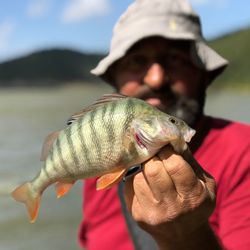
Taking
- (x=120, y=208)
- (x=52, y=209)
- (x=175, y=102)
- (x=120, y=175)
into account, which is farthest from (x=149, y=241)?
(x=52, y=209)

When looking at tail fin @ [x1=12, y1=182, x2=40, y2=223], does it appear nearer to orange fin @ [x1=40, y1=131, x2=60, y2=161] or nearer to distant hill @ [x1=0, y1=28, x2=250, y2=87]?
orange fin @ [x1=40, y1=131, x2=60, y2=161]

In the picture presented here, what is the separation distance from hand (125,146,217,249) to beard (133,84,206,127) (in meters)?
1.36

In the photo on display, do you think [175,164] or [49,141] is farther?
[49,141]

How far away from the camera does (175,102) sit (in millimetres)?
3920

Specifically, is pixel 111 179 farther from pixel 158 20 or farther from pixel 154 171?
pixel 158 20

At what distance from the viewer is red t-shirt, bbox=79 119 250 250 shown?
335 cm

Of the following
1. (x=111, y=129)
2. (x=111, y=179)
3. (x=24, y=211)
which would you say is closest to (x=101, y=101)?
(x=111, y=129)

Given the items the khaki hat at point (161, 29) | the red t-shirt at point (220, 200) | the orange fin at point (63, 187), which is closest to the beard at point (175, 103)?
the red t-shirt at point (220, 200)

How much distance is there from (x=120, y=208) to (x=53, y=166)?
1.50m

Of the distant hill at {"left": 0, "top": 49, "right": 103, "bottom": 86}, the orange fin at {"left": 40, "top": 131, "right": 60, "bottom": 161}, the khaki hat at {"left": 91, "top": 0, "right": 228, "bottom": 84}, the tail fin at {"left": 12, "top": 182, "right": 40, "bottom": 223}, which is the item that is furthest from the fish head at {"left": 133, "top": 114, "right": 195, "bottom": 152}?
the distant hill at {"left": 0, "top": 49, "right": 103, "bottom": 86}

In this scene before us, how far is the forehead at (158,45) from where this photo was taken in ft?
13.1

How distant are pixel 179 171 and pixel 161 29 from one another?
1794 millimetres

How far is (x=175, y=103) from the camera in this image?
3.93m

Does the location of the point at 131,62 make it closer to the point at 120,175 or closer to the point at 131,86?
the point at 131,86
